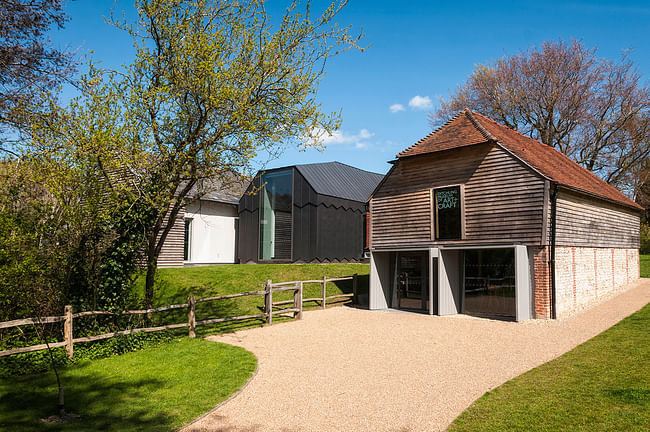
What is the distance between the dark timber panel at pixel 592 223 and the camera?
1447 centimetres

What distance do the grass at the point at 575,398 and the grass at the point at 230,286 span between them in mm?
8228

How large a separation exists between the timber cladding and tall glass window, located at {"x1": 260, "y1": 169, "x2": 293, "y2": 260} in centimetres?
801

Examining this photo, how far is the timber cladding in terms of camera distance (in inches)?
553

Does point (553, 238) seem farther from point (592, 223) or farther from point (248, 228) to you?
point (248, 228)

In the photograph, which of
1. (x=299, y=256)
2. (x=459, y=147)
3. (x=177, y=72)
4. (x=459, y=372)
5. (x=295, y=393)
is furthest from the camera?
(x=299, y=256)

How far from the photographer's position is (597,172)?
31281 mm

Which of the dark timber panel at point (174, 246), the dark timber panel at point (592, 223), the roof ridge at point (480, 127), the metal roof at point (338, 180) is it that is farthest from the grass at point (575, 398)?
the dark timber panel at point (174, 246)

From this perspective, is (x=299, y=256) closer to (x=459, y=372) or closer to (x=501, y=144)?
(x=501, y=144)

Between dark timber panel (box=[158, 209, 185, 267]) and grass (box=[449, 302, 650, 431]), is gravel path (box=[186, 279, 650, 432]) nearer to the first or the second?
grass (box=[449, 302, 650, 431])

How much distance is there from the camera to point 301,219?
24.5 meters

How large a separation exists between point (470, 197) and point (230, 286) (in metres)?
9.72

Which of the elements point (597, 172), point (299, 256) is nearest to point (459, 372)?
point (299, 256)

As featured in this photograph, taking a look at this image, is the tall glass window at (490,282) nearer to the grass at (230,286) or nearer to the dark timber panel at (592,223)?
the dark timber panel at (592,223)

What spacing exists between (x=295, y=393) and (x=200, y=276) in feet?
42.0
